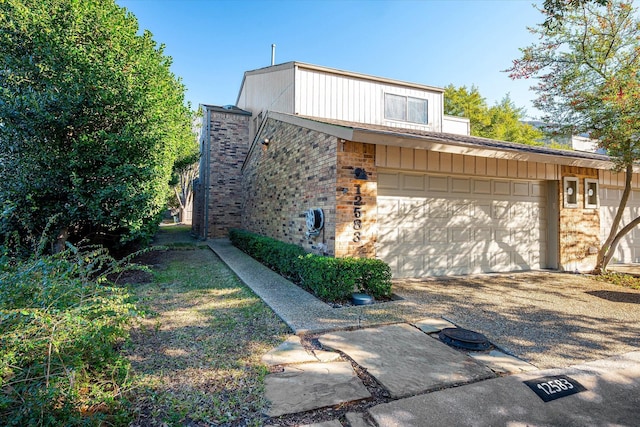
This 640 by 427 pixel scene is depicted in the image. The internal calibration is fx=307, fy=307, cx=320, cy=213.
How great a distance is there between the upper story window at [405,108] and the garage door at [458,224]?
522cm

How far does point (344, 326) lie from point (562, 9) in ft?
17.8

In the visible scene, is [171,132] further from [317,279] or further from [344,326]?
[344,326]

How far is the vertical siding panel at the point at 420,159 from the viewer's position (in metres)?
6.41

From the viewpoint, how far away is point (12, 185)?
5.73 meters

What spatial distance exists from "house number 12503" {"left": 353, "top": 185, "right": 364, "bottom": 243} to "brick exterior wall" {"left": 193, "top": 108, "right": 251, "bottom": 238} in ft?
33.7

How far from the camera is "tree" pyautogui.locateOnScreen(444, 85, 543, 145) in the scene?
2273 cm

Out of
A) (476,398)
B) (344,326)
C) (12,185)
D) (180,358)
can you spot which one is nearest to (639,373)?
(476,398)

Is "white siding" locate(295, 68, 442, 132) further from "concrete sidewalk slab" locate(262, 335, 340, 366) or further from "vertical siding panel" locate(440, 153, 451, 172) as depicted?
"concrete sidewalk slab" locate(262, 335, 340, 366)

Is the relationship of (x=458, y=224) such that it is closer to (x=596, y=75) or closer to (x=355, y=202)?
(x=355, y=202)

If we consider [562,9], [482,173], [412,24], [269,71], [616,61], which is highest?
[269,71]

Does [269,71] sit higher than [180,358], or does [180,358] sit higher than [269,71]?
[269,71]

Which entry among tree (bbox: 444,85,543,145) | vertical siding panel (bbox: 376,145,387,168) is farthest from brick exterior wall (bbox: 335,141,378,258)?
tree (bbox: 444,85,543,145)

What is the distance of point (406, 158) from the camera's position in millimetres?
6281

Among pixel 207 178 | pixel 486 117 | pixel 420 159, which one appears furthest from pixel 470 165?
pixel 486 117
